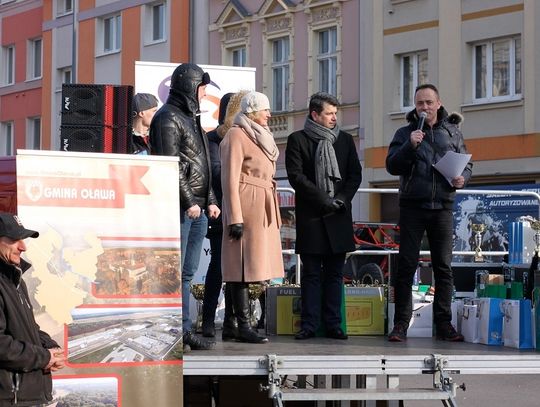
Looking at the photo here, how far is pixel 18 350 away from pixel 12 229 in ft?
1.87

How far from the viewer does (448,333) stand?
8859 mm

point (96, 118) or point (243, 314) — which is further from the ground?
point (96, 118)

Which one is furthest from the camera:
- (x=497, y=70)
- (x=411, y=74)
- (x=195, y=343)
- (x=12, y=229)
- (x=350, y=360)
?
(x=411, y=74)

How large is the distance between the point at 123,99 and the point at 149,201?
2.21 meters

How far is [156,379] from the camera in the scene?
21.9ft

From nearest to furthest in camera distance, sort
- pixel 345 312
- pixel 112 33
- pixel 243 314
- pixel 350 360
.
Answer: pixel 350 360
pixel 243 314
pixel 345 312
pixel 112 33

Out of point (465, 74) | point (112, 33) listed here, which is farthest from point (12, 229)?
point (112, 33)

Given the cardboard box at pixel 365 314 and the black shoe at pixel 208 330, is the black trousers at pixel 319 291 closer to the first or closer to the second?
the cardboard box at pixel 365 314

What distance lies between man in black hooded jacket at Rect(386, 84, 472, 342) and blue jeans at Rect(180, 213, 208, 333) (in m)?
1.62

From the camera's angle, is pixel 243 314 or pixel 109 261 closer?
pixel 109 261

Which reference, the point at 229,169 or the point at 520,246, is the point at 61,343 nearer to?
the point at 229,169

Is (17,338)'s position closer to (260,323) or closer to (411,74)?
(260,323)

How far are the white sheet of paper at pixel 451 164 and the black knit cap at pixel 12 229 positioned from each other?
3.69m

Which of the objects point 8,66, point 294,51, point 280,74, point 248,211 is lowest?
point 248,211
